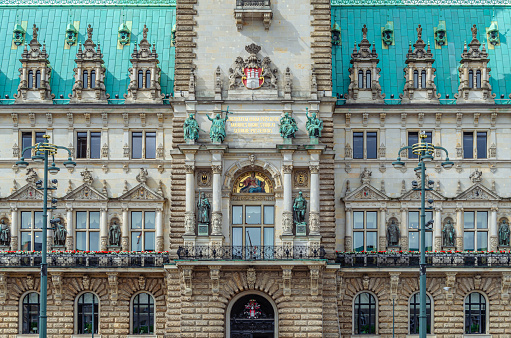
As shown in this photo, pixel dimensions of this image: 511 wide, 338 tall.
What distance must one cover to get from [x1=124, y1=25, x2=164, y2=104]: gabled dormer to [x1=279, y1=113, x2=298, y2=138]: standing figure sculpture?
792 centimetres

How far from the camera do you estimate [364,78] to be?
52.6m

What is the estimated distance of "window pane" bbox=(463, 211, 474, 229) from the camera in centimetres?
5169

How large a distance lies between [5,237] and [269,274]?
15.7 m

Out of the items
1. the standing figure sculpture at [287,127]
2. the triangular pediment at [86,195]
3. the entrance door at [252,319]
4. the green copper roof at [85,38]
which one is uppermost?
the green copper roof at [85,38]

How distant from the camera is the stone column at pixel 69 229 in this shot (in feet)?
168

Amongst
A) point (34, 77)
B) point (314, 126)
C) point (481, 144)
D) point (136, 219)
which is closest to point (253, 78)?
point (314, 126)

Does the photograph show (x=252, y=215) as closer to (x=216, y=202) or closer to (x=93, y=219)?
(x=216, y=202)

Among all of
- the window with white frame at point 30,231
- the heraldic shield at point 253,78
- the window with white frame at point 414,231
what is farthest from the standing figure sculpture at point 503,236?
the window with white frame at point 30,231

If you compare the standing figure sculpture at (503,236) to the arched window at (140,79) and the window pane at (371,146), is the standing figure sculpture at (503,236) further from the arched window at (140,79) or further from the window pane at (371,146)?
the arched window at (140,79)

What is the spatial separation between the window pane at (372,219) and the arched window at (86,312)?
16.3 metres

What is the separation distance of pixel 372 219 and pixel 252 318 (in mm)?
9162

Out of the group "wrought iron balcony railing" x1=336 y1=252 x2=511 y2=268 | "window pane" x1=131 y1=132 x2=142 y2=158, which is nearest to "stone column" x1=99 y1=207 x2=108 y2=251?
"window pane" x1=131 y1=132 x2=142 y2=158

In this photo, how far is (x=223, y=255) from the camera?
48.0 m

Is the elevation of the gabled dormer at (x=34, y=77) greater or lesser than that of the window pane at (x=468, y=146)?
greater
